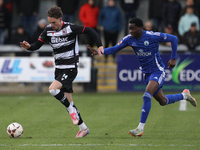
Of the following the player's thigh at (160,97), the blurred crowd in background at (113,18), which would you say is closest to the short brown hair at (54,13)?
the player's thigh at (160,97)

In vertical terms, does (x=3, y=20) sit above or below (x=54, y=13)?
below

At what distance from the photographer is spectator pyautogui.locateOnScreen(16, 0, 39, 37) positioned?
1672 centimetres

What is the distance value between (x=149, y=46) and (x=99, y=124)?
2.27 metres

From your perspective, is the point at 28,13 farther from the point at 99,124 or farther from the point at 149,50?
the point at 149,50

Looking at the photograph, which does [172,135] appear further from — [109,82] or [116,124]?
[109,82]

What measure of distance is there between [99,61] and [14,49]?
3.10m

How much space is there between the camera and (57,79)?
7.63 m

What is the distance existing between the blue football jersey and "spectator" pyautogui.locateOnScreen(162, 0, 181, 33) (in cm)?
853

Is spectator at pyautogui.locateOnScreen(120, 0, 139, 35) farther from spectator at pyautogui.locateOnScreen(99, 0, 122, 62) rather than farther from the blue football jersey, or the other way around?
the blue football jersey

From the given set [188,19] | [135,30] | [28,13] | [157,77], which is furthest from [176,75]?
[135,30]

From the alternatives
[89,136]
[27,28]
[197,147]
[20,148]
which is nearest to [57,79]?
[89,136]

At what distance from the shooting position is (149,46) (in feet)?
25.1

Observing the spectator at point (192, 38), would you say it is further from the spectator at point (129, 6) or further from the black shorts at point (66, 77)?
the black shorts at point (66, 77)

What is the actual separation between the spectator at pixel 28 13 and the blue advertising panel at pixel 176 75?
4.48 m
